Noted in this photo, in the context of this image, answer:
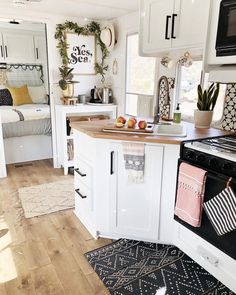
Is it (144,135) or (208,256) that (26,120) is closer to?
(144,135)

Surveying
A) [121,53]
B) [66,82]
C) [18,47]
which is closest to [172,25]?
[121,53]

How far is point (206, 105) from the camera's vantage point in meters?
2.41

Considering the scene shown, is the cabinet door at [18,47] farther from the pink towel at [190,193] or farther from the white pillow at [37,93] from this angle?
the pink towel at [190,193]

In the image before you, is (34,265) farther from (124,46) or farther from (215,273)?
(124,46)

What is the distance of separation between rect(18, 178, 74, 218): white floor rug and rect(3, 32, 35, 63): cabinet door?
8.07 feet

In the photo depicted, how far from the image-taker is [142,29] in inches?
97.8

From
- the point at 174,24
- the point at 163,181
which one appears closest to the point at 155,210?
the point at 163,181

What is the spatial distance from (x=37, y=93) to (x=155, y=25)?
9.63 feet

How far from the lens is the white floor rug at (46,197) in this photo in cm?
281

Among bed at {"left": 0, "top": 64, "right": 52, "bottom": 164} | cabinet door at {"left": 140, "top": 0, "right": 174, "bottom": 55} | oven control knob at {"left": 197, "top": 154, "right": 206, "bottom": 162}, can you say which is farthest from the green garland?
oven control knob at {"left": 197, "top": 154, "right": 206, "bottom": 162}

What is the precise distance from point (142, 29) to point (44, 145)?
2802mm

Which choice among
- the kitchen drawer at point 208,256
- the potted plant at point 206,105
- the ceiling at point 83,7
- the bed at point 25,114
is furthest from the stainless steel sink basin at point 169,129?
the bed at point 25,114

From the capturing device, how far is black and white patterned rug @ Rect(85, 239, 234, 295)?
175 cm

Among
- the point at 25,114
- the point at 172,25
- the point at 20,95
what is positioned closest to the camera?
the point at 172,25
